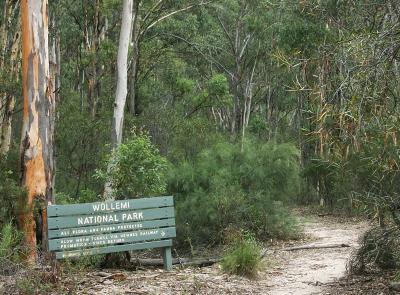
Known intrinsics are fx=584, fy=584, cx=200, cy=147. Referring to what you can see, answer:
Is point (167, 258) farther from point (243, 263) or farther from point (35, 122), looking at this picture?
point (35, 122)

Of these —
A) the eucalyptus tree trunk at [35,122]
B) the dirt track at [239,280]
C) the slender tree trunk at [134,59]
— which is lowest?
the dirt track at [239,280]

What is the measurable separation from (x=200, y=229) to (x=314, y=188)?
12210 millimetres

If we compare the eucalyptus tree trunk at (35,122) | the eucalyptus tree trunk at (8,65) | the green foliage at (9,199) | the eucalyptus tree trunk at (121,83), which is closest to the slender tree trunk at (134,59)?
the eucalyptus tree trunk at (8,65)

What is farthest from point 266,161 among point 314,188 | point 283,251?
point 314,188

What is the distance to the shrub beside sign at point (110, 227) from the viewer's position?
25.1 ft

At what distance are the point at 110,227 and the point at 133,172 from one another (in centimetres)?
144

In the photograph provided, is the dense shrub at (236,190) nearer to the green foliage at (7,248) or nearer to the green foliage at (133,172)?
the green foliage at (133,172)

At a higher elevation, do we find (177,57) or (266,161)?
(177,57)

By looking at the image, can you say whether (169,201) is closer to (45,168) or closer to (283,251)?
(45,168)

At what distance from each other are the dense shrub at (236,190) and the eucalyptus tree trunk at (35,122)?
16.2 ft

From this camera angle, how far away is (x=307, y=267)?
9789mm

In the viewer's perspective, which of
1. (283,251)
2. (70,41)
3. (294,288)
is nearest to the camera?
(294,288)

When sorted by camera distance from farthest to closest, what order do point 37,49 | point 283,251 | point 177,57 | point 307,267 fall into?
point 177,57, point 283,251, point 307,267, point 37,49

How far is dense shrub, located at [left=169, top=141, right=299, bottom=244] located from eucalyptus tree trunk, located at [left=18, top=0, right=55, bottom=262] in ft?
16.2
